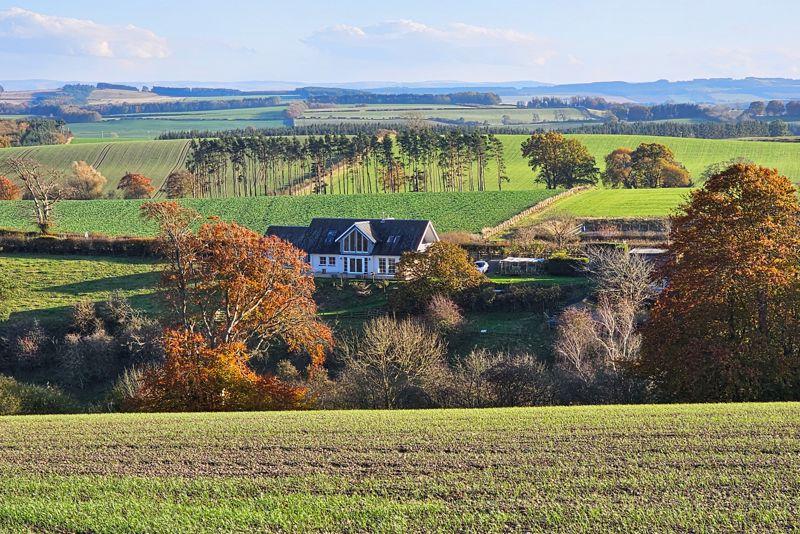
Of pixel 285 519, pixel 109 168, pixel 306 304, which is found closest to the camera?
pixel 285 519

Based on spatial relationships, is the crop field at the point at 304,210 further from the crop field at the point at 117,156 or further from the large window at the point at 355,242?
the crop field at the point at 117,156

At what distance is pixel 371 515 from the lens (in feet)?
54.9

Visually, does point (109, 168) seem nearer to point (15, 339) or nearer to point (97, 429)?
point (15, 339)

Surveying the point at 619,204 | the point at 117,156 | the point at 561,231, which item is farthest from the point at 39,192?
the point at 117,156

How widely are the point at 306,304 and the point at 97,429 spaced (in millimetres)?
11787

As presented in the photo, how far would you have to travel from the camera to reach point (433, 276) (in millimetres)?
51625

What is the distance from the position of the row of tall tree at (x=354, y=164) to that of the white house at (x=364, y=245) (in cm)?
4551

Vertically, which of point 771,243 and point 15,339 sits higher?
point 771,243

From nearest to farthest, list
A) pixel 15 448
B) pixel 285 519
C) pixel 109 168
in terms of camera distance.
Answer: pixel 285 519, pixel 15 448, pixel 109 168

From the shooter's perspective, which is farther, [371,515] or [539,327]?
[539,327]

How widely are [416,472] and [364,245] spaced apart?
42.2 metres

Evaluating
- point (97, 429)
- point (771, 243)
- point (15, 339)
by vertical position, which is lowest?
point (15, 339)

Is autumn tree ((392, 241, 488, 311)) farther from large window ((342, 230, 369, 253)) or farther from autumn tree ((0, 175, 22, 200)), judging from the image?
autumn tree ((0, 175, 22, 200))

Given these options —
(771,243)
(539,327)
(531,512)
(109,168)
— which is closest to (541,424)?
(531,512)
